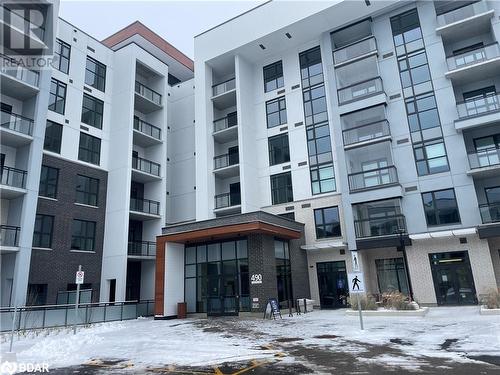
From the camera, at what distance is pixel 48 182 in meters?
24.8

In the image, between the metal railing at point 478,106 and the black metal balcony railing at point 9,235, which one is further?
the metal railing at point 478,106

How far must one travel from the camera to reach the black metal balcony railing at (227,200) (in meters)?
29.7

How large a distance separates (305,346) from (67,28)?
28.8 m

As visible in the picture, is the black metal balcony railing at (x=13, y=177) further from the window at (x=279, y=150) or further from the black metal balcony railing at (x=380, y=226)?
the black metal balcony railing at (x=380, y=226)

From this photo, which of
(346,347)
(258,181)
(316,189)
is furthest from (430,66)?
(346,347)

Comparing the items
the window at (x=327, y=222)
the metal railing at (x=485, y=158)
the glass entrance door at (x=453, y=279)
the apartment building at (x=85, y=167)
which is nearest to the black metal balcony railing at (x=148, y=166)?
the apartment building at (x=85, y=167)

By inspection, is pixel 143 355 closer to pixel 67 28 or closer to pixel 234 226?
pixel 234 226

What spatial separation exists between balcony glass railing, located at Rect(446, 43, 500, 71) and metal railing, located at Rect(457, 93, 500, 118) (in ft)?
7.76

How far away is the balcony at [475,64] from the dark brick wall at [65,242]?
26326 millimetres

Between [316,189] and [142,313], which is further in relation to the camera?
[316,189]

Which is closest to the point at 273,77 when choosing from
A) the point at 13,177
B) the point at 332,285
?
the point at 332,285

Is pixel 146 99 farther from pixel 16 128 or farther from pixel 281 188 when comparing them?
pixel 281 188

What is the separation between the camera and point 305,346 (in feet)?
35.6

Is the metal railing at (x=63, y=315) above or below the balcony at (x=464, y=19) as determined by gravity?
below
